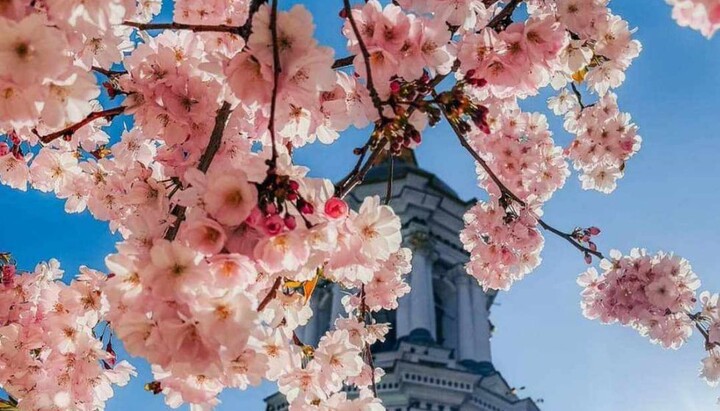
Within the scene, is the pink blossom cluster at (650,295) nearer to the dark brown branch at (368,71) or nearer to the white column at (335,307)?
the dark brown branch at (368,71)

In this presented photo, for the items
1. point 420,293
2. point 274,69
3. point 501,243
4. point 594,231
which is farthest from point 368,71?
point 420,293

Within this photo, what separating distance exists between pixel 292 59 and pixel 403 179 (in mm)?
18861

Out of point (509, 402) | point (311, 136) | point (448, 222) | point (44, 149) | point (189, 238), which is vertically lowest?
point (189, 238)

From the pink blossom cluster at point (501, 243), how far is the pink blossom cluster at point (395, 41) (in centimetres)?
266

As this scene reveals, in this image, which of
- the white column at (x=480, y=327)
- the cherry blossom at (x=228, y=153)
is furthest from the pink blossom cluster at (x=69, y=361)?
the white column at (x=480, y=327)

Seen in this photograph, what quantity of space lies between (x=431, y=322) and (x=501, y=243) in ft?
46.6

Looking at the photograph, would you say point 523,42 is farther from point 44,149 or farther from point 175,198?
point 44,149

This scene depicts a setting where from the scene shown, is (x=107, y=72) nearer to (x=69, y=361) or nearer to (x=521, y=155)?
(x=69, y=361)

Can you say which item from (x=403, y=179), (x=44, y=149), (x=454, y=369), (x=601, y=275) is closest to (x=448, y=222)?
(x=403, y=179)

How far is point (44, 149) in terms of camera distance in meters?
3.90

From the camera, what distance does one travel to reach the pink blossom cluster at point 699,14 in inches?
58.6

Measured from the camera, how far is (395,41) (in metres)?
2.16

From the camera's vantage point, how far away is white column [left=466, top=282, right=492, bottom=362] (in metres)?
19.7

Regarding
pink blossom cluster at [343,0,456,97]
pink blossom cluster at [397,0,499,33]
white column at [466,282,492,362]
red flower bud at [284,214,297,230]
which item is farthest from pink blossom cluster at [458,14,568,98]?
white column at [466,282,492,362]
